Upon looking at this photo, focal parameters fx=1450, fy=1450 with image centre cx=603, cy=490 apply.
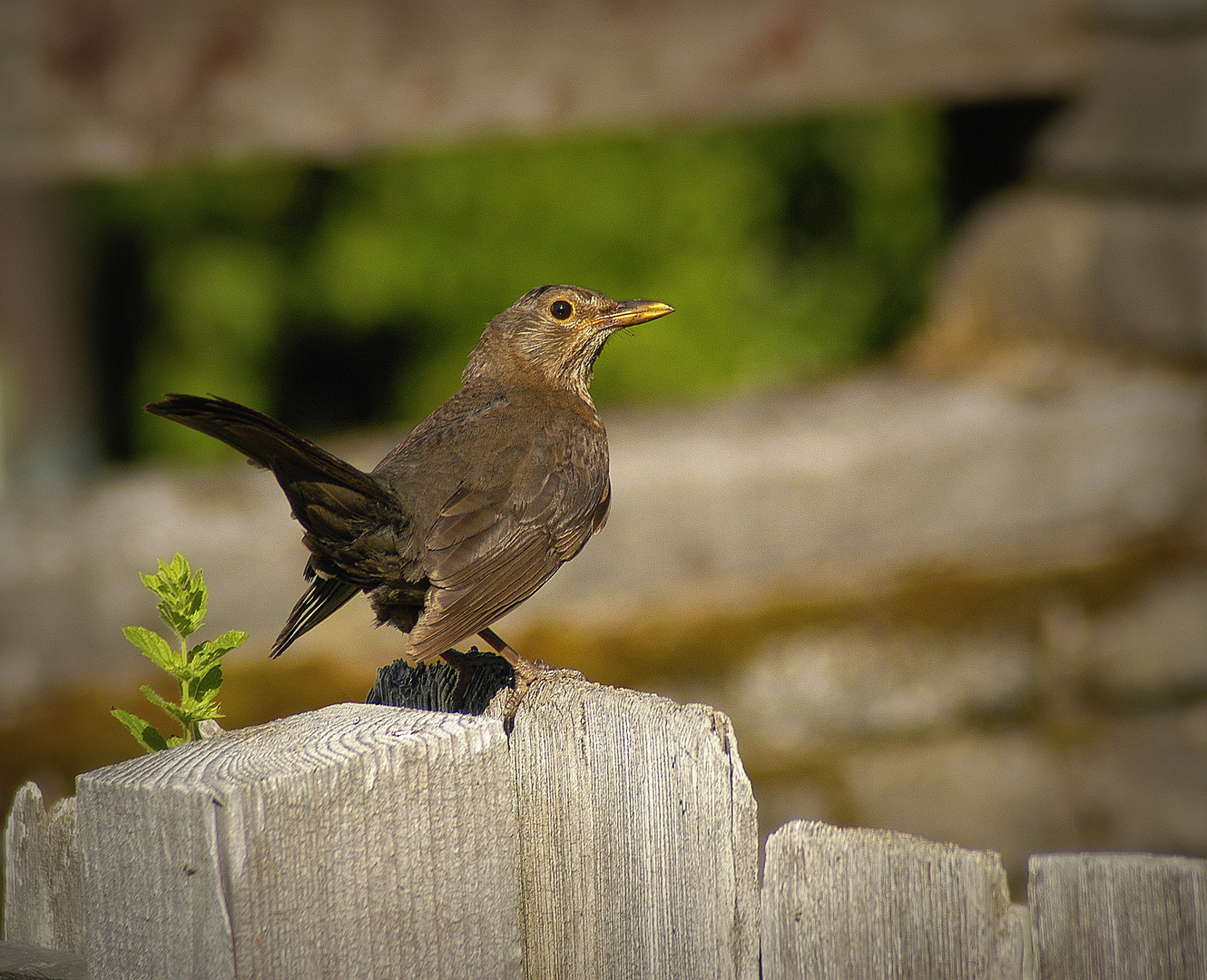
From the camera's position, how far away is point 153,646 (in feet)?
6.09

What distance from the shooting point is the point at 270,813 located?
162 cm

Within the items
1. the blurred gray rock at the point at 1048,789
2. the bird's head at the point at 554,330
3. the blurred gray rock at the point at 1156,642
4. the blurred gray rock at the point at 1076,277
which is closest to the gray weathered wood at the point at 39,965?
the bird's head at the point at 554,330

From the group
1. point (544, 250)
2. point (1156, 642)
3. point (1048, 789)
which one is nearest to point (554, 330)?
point (1048, 789)

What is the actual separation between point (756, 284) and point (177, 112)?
328cm

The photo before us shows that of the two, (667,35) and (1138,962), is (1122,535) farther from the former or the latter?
(1138,962)

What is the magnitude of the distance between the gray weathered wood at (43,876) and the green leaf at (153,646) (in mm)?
277

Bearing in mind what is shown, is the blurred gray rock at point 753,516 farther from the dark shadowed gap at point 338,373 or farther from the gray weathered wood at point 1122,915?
the gray weathered wood at point 1122,915

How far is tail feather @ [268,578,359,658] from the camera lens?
2.57 meters

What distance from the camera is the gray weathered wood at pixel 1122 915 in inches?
64.7

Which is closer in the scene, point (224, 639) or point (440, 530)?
point (224, 639)

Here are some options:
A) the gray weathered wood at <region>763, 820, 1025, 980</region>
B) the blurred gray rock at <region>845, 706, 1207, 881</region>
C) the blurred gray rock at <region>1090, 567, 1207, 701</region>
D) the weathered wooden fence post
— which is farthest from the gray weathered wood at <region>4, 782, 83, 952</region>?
the blurred gray rock at <region>1090, 567, 1207, 701</region>

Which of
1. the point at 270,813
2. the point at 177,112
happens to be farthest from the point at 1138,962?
the point at 177,112

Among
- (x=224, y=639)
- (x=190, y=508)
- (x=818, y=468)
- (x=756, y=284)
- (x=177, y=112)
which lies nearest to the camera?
(x=224, y=639)

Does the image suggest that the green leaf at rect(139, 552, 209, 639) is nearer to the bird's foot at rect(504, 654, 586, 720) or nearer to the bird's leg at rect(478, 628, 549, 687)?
the bird's foot at rect(504, 654, 586, 720)
